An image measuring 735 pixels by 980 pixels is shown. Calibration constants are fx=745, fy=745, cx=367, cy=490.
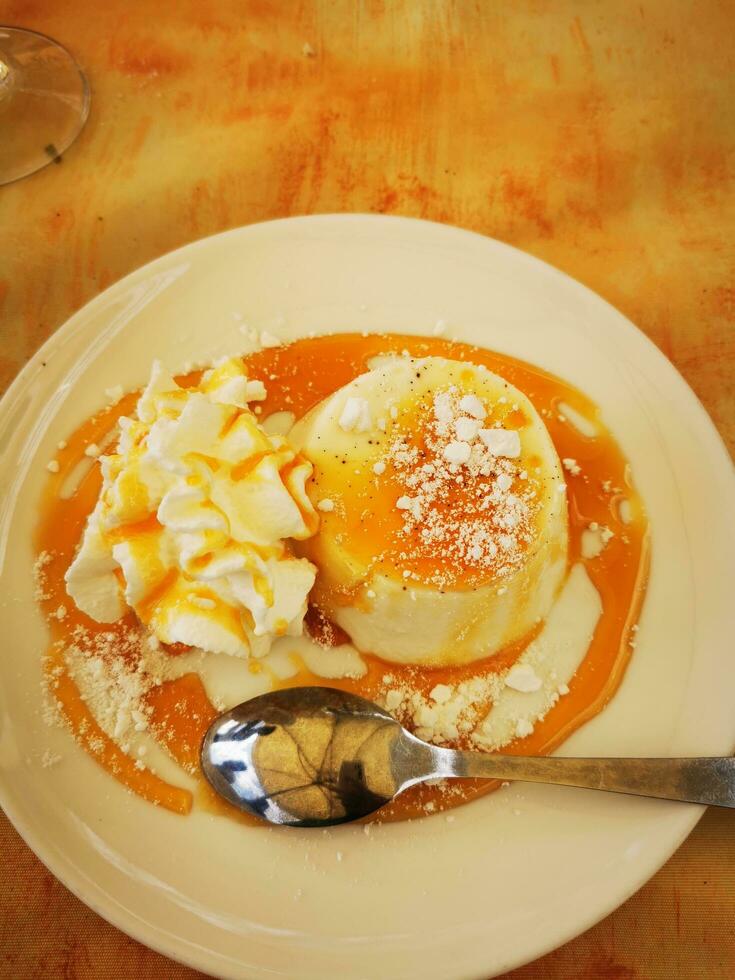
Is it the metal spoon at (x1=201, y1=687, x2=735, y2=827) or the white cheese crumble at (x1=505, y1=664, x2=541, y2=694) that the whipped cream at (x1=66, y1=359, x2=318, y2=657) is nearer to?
the metal spoon at (x1=201, y1=687, x2=735, y2=827)

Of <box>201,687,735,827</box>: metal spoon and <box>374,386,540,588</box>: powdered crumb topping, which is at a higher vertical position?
<box>374,386,540,588</box>: powdered crumb topping

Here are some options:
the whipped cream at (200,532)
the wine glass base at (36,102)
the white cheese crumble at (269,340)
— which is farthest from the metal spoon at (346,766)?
the wine glass base at (36,102)

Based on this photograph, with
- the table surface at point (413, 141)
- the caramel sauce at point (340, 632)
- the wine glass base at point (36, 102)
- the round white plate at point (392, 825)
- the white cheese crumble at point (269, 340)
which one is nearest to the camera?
the round white plate at point (392, 825)

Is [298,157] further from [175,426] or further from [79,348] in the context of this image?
[175,426]

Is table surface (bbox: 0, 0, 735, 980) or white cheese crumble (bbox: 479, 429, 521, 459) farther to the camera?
table surface (bbox: 0, 0, 735, 980)

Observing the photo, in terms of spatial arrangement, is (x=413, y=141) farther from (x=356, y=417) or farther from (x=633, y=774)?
(x=633, y=774)

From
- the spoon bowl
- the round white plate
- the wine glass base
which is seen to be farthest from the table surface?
the spoon bowl

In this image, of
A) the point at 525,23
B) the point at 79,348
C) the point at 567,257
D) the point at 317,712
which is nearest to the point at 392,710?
the point at 317,712

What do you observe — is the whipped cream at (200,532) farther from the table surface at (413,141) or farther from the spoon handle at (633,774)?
the table surface at (413,141)
